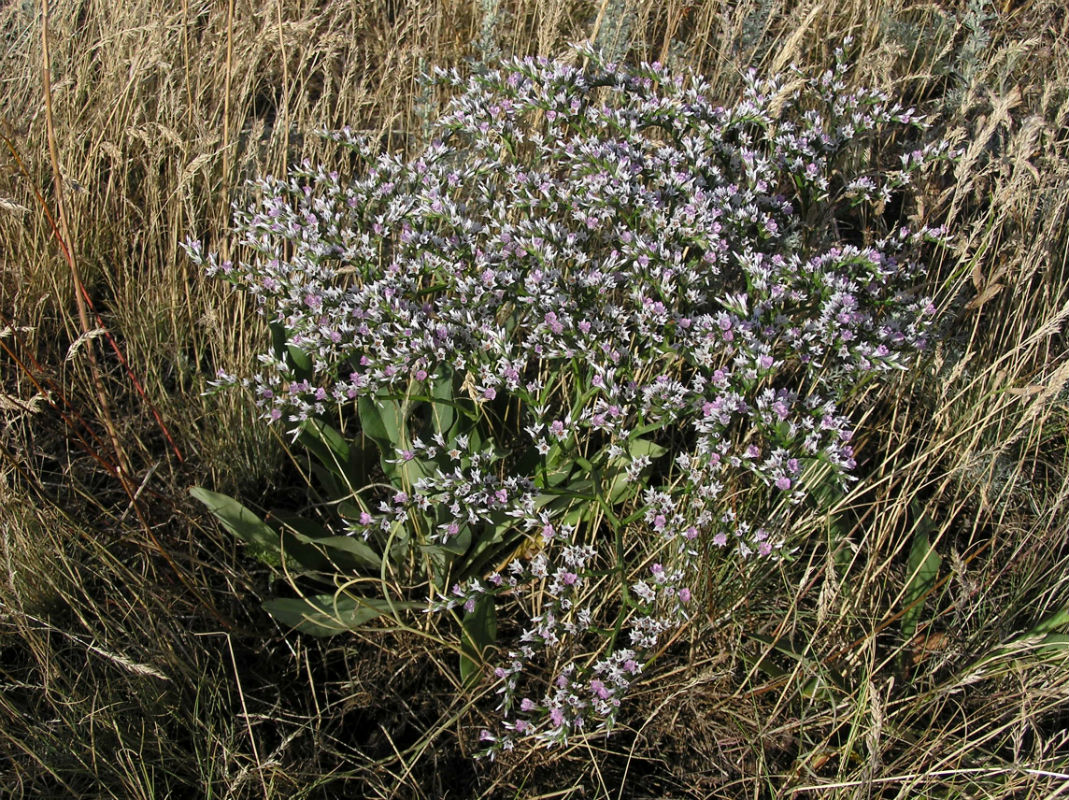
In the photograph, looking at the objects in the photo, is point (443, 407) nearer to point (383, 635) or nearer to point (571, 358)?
point (571, 358)

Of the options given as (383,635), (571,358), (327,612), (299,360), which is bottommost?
(383,635)

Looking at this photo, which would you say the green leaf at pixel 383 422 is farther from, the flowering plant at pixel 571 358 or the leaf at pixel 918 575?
the leaf at pixel 918 575

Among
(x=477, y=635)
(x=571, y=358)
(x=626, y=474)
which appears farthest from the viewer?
(x=626, y=474)

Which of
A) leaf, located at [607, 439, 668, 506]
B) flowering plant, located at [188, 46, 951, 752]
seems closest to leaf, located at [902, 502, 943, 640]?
flowering plant, located at [188, 46, 951, 752]

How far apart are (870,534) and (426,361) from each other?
4.37 feet

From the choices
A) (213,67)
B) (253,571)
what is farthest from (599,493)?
(213,67)

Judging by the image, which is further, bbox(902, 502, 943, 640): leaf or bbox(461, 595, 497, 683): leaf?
bbox(902, 502, 943, 640): leaf

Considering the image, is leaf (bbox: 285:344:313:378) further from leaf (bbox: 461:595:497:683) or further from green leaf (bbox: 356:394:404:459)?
leaf (bbox: 461:595:497:683)

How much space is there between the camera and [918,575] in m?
2.35

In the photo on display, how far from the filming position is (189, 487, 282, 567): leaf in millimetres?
2178

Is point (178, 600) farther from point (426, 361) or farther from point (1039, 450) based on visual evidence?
point (1039, 450)

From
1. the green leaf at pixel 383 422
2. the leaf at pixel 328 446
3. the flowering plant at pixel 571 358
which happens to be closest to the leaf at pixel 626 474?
the flowering plant at pixel 571 358

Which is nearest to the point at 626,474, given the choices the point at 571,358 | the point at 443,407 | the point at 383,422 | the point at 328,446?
the point at 571,358

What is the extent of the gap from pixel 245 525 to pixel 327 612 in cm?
30
